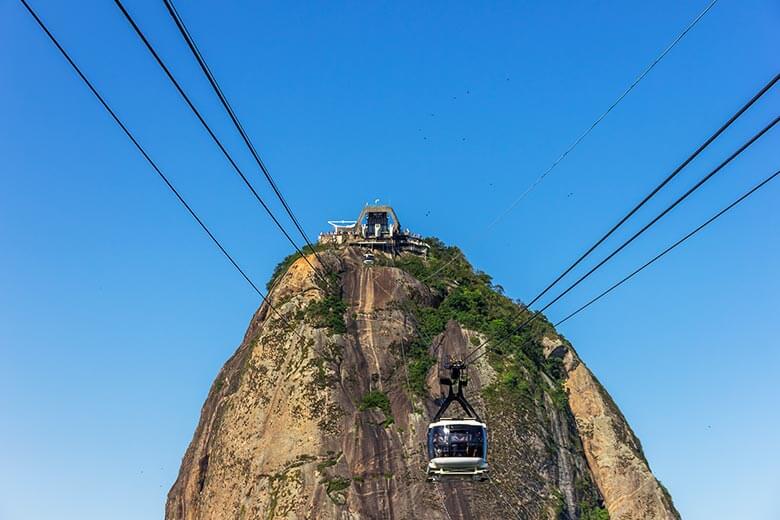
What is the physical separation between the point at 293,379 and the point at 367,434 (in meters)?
9.24

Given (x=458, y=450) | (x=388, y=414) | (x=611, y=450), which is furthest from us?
(x=611, y=450)

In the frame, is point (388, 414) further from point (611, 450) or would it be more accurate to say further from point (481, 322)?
point (611, 450)

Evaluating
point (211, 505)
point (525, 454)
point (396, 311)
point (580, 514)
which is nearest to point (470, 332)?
point (396, 311)

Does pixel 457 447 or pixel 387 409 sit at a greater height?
pixel 387 409

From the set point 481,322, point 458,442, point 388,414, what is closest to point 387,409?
point 388,414

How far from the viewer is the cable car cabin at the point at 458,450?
41.7 metres

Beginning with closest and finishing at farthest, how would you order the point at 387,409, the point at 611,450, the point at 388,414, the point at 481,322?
the point at 388,414
the point at 387,409
the point at 481,322
the point at 611,450

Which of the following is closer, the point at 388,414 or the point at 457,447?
the point at 457,447

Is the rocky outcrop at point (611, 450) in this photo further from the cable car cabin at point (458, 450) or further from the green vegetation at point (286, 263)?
the cable car cabin at point (458, 450)

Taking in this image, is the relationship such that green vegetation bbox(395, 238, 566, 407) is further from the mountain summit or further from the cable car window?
the cable car window

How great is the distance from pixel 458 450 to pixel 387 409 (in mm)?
50954

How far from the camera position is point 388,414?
302 feet

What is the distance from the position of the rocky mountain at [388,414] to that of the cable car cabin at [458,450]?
141ft

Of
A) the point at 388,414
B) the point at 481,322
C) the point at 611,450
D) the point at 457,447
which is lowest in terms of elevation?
the point at 457,447
